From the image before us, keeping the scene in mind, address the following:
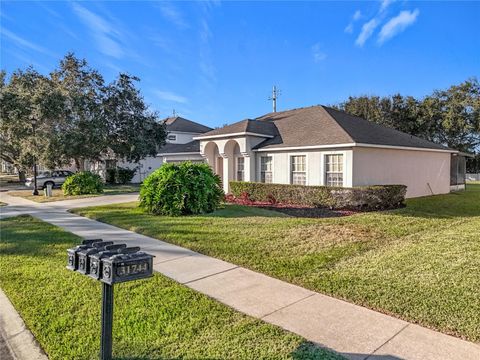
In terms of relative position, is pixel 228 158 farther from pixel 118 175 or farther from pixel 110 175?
pixel 110 175

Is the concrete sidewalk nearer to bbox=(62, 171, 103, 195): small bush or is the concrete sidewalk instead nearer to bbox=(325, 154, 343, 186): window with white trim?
bbox=(325, 154, 343, 186): window with white trim

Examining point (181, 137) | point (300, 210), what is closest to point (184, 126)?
point (181, 137)

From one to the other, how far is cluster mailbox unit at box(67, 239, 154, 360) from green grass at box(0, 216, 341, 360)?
42 centimetres

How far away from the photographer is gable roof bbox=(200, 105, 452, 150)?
14805 millimetres

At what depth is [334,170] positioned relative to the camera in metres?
14.6

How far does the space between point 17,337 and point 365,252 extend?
6137 millimetres

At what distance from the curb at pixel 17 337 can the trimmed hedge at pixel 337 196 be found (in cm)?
1121

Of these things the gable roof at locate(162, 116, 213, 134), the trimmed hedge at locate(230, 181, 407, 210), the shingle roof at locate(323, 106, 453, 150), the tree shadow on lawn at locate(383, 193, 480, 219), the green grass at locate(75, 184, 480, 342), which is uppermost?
the gable roof at locate(162, 116, 213, 134)

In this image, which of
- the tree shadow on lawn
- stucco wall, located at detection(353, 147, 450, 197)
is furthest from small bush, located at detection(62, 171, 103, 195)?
the tree shadow on lawn

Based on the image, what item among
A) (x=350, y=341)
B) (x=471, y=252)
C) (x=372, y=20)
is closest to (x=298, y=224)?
(x=471, y=252)

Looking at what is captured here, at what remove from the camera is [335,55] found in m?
17.7

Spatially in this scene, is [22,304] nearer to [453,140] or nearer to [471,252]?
[471,252]

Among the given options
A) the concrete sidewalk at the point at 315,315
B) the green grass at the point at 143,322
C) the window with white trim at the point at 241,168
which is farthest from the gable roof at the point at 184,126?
the green grass at the point at 143,322

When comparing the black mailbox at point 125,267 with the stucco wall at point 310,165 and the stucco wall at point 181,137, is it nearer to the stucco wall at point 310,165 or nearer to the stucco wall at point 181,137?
the stucco wall at point 310,165
